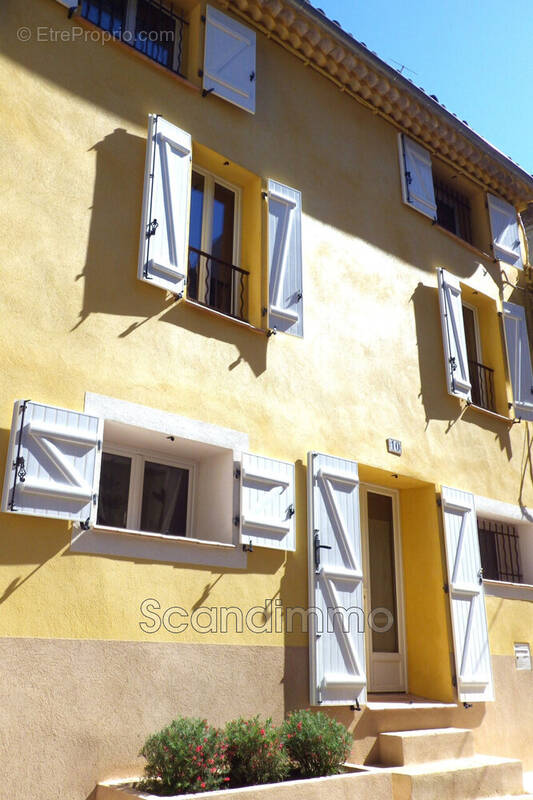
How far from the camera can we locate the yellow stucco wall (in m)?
5.04

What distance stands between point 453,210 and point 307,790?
7.80m

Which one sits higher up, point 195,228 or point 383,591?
point 195,228

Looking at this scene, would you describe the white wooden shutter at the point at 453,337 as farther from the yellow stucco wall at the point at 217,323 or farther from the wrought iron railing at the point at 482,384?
the wrought iron railing at the point at 482,384

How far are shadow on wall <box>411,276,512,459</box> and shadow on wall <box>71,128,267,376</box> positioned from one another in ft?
8.59

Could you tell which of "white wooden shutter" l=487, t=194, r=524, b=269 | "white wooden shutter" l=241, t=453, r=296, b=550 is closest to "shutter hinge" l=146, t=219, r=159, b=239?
"white wooden shutter" l=241, t=453, r=296, b=550

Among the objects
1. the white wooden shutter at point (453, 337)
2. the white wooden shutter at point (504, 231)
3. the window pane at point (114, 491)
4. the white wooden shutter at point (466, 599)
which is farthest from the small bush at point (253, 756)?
the white wooden shutter at point (504, 231)

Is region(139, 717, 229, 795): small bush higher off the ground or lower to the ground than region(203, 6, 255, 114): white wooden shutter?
lower

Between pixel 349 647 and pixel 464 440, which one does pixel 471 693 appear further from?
pixel 464 440

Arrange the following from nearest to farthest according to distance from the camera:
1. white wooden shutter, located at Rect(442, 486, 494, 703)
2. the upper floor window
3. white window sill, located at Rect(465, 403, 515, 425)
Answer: white wooden shutter, located at Rect(442, 486, 494, 703)
white window sill, located at Rect(465, 403, 515, 425)
the upper floor window

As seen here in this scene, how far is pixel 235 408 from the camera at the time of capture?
20.1 feet

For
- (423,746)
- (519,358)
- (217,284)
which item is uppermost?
(519,358)

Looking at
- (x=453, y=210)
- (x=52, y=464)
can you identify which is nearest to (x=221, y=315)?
(x=52, y=464)

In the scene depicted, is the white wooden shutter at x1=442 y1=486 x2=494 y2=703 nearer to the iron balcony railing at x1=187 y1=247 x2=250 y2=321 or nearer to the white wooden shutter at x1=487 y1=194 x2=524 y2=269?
the iron balcony railing at x1=187 y1=247 x2=250 y2=321

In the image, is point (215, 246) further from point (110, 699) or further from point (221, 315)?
point (110, 699)
